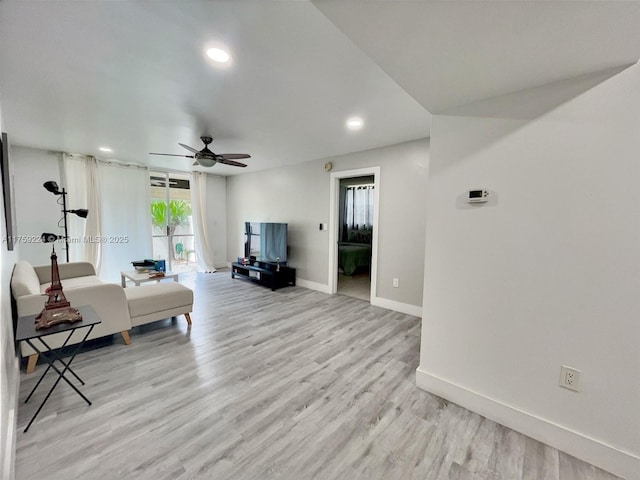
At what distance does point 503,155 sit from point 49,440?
3284 millimetres

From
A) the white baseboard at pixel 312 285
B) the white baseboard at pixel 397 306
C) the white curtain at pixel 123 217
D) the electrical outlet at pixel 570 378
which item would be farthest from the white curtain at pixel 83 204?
the electrical outlet at pixel 570 378

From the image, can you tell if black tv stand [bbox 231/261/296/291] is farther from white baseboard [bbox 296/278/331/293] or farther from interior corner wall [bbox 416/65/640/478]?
interior corner wall [bbox 416/65/640/478]

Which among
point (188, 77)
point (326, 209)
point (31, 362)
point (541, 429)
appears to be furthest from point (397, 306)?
point (31, 362)

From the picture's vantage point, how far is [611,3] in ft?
3.06

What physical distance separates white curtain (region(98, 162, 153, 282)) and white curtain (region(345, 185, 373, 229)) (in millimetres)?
4303

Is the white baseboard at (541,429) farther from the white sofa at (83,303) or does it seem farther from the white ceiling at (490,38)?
the white sofa at (83,303)

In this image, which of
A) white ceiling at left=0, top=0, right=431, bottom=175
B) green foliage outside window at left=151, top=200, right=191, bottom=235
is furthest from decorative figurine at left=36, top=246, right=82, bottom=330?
green foliage outside window at left=151, top=200, right=191, bottom=235

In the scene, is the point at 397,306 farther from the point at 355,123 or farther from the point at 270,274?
the point at 355,123

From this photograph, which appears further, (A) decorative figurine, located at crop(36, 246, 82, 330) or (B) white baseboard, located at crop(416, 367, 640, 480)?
(A) decorative figurine, located at crop(36, 246, 82, 330)

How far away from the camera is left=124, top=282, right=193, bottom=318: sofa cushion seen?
109 inches

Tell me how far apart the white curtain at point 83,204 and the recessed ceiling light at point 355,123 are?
15.7ft

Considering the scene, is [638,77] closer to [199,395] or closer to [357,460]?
[357,460]

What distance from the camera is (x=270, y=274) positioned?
478cm

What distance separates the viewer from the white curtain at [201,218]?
614cm
